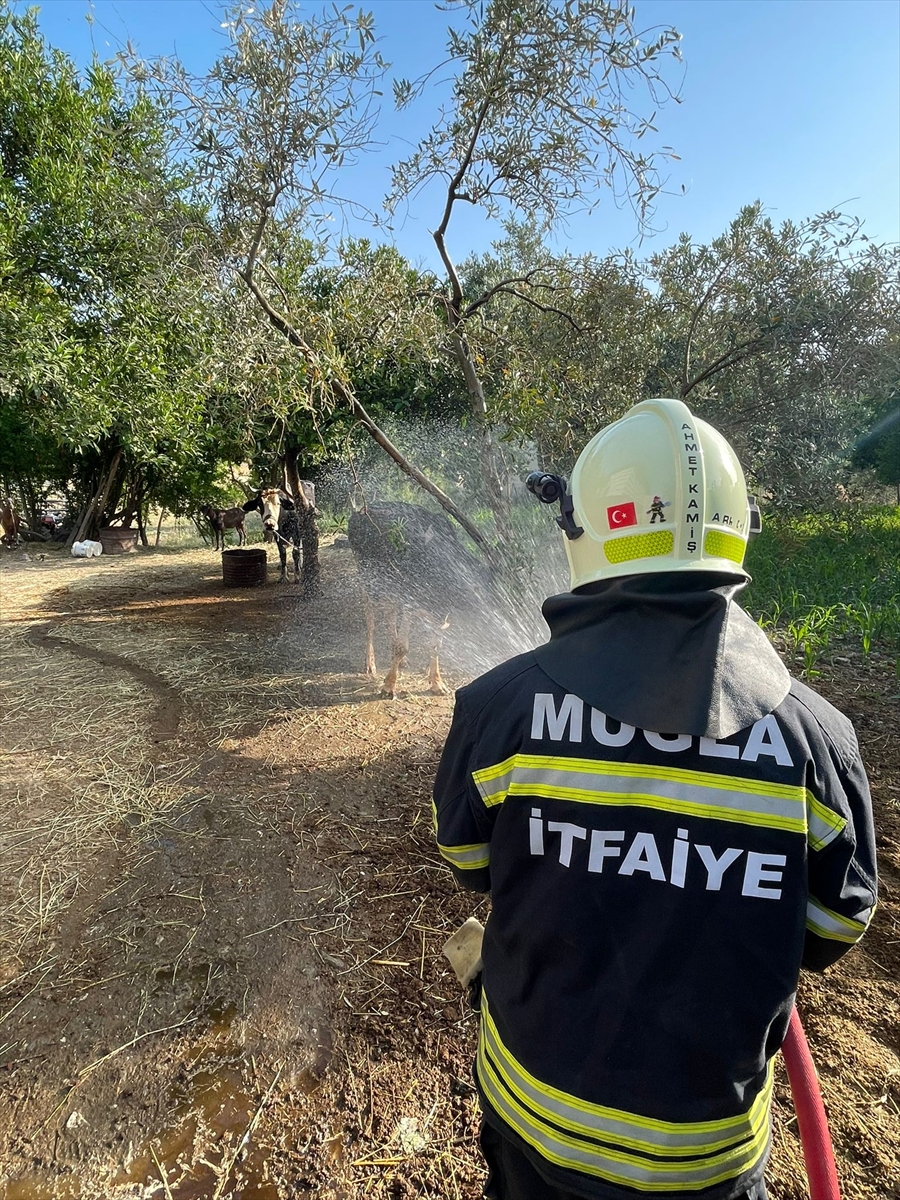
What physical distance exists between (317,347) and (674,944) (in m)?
4.05

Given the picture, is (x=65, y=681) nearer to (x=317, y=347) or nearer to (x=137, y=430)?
(x=317, y=347)

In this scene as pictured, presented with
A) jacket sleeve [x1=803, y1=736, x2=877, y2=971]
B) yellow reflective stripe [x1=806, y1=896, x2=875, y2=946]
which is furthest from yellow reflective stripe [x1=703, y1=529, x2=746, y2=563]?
yellow reflective stripe [x1=806, y1=896, x2=875, y2=946]

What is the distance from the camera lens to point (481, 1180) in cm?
186

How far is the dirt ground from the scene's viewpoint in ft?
6.43

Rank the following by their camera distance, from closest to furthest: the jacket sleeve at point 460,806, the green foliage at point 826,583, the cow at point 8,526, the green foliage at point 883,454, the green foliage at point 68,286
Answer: the jacket sleeve at point 460,806 → the green foliage at point 826,583 → the green foliage at point 68,286 → the cow at point 8,526 → the green foliage at point 883,454

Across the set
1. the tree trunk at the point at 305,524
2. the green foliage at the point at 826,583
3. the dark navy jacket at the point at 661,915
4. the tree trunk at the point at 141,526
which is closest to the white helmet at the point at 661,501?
the dark navy jacket at the point at 661,915

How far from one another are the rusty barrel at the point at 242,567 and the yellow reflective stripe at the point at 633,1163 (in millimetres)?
9709

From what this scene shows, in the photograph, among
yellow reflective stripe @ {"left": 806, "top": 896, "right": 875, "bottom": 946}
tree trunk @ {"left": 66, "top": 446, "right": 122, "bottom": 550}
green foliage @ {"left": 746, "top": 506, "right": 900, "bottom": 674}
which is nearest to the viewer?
yellow reflective stripe @ {"left": 806, "top": 896, "right": 875, "bottom": 946}

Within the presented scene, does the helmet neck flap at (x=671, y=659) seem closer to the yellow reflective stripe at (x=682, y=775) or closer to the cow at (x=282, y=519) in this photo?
the yellow reflective stripe at (x=682, y=775)

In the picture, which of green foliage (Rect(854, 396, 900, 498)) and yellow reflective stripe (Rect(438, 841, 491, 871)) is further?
green foliage (Rect(854, 396, 900, 498))

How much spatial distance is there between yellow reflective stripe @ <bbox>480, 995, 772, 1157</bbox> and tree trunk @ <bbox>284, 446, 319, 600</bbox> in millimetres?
8276

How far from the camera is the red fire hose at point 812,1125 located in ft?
3.90

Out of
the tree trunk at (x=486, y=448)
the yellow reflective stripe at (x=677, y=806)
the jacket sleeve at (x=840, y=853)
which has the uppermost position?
the tree trunk at (x=486, y=448)

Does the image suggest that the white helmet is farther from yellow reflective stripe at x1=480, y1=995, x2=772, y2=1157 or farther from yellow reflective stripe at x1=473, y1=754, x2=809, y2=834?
yellow reflective stripe at x1=480, y1=995, x2=772, y2=1157
